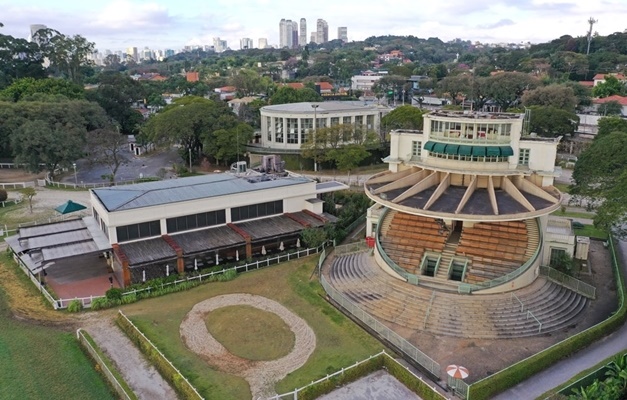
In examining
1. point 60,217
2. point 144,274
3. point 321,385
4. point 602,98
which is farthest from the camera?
point 602,98

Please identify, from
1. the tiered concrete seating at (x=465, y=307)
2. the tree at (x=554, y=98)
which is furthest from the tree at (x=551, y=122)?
the tiered concrete seating at (x=465, y=307)

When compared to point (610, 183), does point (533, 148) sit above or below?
above

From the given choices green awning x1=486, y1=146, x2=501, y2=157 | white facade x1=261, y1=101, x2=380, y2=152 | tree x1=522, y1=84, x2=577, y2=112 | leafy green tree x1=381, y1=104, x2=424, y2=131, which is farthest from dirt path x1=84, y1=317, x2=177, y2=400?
tree x1=522, y1=84, x2=577, y2=112

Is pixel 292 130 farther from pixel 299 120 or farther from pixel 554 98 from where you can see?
pixel 554 98

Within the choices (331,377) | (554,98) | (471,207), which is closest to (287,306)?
(331,377)

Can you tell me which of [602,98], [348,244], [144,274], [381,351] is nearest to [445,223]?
[348,244]

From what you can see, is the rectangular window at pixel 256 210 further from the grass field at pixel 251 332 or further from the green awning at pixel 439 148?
the green awning at pixel 439 148

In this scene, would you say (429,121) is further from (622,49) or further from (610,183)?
(622,49)
